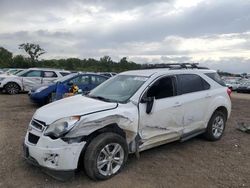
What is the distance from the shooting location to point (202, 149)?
19.7 feet

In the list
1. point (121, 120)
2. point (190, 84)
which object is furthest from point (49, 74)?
point (121, 120)

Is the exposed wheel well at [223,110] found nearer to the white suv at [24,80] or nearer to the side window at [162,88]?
the side window at [162,88]

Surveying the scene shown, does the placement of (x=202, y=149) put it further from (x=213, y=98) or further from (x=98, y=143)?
(x=98, y=143)

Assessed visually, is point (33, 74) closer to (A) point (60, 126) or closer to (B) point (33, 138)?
(B) point (33, 138)

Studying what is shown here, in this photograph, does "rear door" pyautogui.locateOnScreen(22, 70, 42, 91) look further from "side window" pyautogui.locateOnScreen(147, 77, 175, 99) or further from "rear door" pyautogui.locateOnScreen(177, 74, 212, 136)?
"side window" pyautogui.locateOnScreen(147, 77, 175, 99)

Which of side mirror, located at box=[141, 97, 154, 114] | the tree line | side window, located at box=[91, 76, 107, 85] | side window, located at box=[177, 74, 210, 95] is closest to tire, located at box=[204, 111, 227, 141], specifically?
side window, located at box=[177, 74, 210, 95]

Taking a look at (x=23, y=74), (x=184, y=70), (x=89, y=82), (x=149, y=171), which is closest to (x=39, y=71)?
(x=23, y=74)

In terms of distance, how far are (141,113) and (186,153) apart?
1.52m

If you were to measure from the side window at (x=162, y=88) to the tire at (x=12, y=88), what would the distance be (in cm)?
1330

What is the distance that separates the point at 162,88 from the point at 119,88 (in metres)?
0.81

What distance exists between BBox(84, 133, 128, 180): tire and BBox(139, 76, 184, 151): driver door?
507 millimetres

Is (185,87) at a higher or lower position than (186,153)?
higher

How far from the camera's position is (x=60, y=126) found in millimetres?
4199

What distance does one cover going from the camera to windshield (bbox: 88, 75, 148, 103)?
5.11 m
